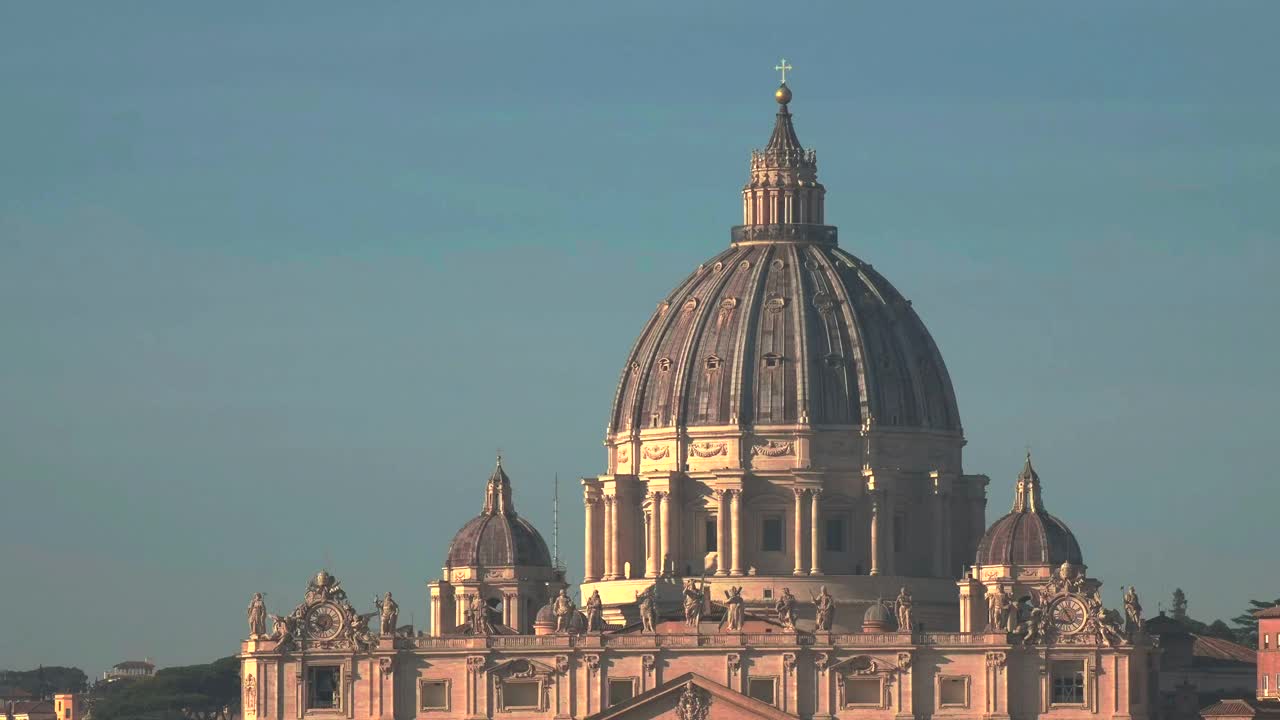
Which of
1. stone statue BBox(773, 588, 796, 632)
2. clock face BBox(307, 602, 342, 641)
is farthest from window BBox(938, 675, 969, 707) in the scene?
clock face BBox(307, 602, 342, 641)

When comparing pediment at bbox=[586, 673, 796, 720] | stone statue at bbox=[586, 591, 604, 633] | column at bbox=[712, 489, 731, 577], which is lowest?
pediment at bbox=[586, 673, 796, 720]

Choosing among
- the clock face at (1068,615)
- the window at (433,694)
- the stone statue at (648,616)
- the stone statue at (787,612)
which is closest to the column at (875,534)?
the stone statue at (648,616)

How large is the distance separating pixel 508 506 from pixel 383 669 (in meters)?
28.3

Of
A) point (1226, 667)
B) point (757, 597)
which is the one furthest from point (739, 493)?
point (1226, 667)

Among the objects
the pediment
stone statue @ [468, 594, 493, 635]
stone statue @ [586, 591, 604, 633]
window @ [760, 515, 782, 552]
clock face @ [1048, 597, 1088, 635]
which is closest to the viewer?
the pediment

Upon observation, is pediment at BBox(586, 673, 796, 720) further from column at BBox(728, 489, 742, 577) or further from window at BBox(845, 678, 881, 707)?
column at BBox(728, 489, 742, 577)

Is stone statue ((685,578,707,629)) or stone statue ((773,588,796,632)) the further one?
stone statue ((685,578,707,629))

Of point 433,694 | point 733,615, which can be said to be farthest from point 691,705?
point 433,694

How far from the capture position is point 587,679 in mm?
168750

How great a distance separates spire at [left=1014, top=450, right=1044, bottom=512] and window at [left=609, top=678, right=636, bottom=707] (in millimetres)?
30175

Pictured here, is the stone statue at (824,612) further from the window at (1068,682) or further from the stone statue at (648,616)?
the window at (1068,682)

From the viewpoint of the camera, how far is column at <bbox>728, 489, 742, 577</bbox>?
648 feet

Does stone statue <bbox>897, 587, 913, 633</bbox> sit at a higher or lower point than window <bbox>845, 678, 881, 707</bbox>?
higher

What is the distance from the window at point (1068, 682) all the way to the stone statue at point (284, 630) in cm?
3413
